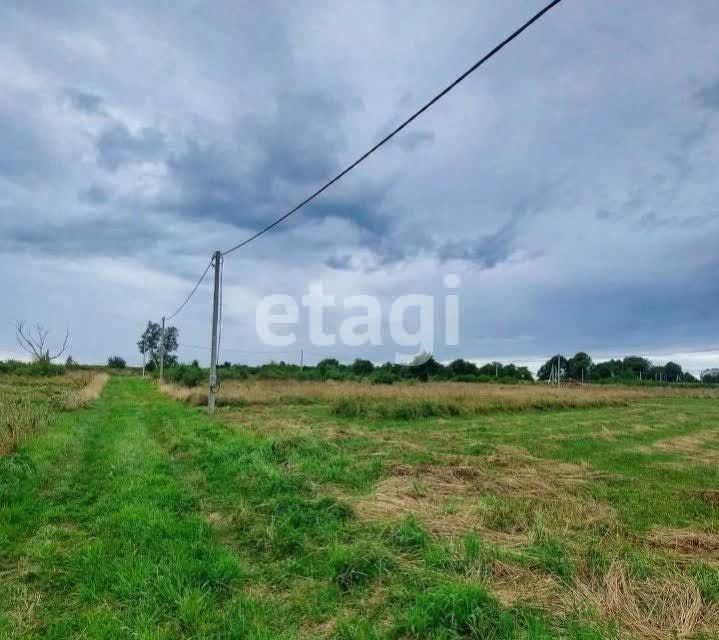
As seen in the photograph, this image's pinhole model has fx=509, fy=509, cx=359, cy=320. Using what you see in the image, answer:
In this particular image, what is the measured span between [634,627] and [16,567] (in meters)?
4.84

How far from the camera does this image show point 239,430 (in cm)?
1205

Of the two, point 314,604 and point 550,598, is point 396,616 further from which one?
point 550,598

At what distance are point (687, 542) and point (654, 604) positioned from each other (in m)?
2.12

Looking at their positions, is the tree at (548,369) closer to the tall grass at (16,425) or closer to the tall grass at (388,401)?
the tall grass at (388,401)

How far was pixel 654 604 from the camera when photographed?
351 cm

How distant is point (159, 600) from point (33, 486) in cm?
434

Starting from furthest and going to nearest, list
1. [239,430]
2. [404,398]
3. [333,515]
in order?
[404,398]
[239,430]
[333,515]

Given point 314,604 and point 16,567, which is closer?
point 314,604

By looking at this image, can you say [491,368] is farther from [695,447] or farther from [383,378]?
[695,447]

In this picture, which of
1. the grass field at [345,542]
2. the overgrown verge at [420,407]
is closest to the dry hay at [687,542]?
the grass field at [345,542]

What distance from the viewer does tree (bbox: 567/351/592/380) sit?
9106cm

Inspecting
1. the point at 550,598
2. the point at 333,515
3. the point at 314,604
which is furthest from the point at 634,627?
the point at 333,515

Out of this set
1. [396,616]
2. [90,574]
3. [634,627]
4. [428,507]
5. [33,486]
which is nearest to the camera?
[634,627]

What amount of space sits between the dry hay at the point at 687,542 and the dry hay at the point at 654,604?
1141mm
